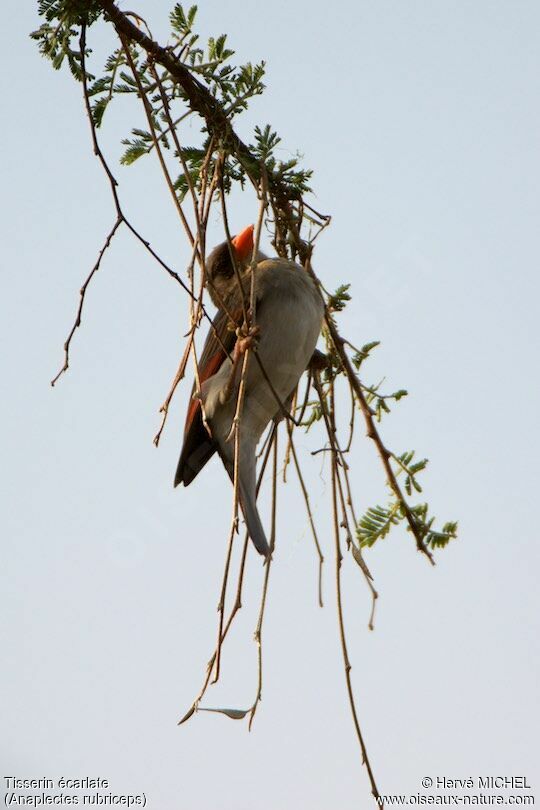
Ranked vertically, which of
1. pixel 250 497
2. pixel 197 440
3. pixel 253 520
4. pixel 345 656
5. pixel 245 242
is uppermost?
pixel 245 242

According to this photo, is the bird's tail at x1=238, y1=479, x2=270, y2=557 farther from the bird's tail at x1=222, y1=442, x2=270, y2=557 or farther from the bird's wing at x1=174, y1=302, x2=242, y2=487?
the bird's wing at x1=174, y1=302, x2=242, y2=487

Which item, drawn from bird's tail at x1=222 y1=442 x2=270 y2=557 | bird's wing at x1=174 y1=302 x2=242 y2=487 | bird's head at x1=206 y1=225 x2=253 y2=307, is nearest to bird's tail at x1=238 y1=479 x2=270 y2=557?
bird's tail at x1=222 y1=442 x2=270 y2=557

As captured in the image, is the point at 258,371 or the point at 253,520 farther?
the point at 258,371

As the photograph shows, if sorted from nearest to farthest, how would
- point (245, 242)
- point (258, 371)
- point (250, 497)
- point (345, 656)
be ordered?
1. point (345, 656)
2. point (250, 497)
3. point (258, 371)
4. point (245, 242)

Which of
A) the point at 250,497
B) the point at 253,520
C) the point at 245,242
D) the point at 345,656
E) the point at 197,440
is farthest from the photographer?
the point at 245,242

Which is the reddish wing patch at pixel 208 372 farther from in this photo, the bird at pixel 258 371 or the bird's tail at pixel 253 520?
the bird's tail at pixel 253 520

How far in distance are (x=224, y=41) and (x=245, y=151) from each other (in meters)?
0.33

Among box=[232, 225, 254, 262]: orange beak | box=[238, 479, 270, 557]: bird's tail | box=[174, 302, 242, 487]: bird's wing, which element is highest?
box=[232, 225, 254, 262]: orange beak

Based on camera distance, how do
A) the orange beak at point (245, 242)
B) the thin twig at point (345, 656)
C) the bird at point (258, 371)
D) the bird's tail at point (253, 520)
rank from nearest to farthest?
the thin twig at point (345, 656) < the bird's tail at point (253, 520) < the bird at point (258, 371) < the orange beak at point (245, 242)

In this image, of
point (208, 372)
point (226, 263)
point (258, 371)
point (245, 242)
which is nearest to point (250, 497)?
point (258, 371)

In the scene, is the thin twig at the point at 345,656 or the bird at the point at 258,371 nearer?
the thin twig at the point at 345,656

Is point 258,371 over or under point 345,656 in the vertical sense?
over

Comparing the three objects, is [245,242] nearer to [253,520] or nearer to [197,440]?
[197,440]

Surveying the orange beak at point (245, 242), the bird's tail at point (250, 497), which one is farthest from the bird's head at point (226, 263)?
the bird's tail at point (250, 497)
